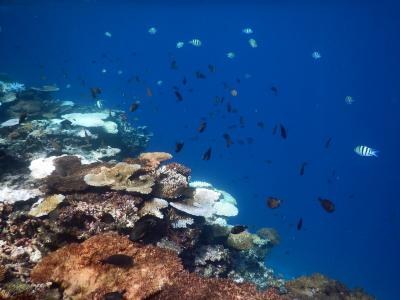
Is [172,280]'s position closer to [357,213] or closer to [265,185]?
[265,185]

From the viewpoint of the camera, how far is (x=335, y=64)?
336 ft

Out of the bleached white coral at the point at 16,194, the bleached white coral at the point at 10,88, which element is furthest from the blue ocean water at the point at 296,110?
the bleached white coral at the point at 16,194

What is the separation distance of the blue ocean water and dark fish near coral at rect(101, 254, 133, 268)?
108 feet

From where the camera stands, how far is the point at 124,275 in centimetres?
561

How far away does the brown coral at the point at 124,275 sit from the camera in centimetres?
540

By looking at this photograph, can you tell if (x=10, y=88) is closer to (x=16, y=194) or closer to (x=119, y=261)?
(x=16, y=194)

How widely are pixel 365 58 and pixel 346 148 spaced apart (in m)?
30.0

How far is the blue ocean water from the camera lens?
1991 inches

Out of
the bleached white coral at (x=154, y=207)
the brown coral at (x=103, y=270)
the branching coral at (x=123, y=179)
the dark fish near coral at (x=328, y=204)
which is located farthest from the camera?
the dark fish near coral at (x=328, y=204)

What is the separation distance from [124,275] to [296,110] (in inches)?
4916

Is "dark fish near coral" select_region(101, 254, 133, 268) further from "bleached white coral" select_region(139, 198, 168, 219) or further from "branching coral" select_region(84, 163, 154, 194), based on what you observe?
"branching coral" select_region(84, 163, 154, 194)

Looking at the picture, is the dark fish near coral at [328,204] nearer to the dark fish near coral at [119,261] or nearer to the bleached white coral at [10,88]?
the dark fish near coral at [119,261]

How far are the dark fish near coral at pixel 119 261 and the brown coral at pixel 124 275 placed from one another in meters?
0.06

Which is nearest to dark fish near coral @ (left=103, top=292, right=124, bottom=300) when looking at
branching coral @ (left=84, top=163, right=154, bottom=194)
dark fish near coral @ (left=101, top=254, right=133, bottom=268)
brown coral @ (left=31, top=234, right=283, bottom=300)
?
brown coral @ (left=31, top=234, right=283, bottom=300)
